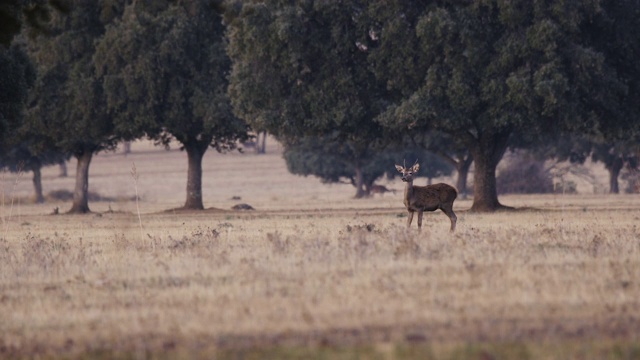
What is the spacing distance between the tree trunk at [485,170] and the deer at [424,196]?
57.2 feet

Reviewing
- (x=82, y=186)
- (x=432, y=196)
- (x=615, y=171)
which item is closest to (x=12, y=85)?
(x=432, y=196)

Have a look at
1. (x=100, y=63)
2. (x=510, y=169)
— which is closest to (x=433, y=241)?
(x=100, y=63)

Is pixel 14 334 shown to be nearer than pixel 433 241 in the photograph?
Yes

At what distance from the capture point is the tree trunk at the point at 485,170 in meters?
49.3

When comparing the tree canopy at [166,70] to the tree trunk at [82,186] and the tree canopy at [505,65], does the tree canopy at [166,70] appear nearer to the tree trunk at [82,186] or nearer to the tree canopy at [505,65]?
the tree trunk at [82,186]

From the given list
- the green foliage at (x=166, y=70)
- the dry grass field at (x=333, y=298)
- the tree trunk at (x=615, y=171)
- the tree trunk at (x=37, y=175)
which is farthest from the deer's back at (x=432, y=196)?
the tree trunk at (x=615, y=171)

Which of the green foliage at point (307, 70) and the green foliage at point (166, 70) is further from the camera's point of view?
the green foliage at point (166, 70)

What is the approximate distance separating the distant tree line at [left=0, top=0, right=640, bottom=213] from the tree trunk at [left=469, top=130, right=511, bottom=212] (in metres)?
0.06

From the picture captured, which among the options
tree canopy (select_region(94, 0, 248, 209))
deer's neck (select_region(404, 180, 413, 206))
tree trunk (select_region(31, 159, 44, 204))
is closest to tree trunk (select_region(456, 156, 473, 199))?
tree canopy (select_region(94, 0, 248, 209))

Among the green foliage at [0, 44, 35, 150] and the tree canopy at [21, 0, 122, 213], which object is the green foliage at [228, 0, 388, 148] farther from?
the tree canopy at [21, 0, 122, 213]

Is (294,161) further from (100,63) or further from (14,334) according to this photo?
(14,334)

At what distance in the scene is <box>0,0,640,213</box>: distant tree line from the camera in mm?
44781

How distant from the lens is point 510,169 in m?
104

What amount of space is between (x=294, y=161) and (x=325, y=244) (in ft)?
272
